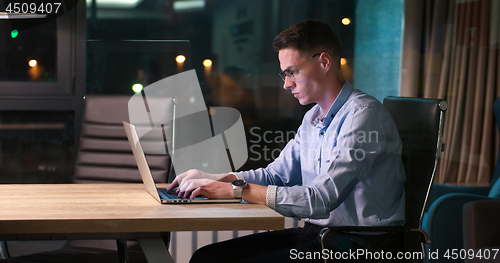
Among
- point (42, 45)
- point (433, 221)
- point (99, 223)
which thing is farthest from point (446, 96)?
point (42, 45)

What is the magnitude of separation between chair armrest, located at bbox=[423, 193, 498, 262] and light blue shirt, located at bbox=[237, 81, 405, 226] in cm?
52

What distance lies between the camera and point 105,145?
6.78 ft

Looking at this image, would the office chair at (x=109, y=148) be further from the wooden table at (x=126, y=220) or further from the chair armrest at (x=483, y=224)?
the chair armrest at (x=483, y=224)

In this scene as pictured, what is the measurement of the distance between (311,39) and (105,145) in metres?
1.02

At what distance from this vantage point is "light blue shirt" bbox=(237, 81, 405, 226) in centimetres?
139

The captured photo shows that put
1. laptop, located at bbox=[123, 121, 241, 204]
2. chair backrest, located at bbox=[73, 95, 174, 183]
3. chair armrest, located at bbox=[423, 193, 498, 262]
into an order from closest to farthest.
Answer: laptop, located at bbox=[123, 121, 241, 204], chair armrest, located at bbox=[423, 193, 498, 262], chair backrest, located at bbox=[73, 95, 174, 183]

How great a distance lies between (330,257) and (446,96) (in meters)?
1.30

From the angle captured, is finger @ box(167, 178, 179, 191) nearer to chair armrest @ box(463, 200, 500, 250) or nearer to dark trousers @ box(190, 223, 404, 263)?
dark trousers @ box(190, 223, 404, 263)

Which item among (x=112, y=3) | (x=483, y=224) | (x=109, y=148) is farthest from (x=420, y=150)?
(x=112, y=3)

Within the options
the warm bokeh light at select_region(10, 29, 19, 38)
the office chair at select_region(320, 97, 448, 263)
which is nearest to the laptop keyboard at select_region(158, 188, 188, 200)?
the office chair at select_region(320, 97, 448, 263)

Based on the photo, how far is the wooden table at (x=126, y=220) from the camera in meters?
1.07

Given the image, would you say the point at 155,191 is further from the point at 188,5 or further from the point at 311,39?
the point at 188,5

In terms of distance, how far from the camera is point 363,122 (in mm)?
1427

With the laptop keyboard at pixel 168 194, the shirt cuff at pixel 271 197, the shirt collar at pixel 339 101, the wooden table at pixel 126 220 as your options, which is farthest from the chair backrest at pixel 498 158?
the laptop keyboard at pixel 168 194
